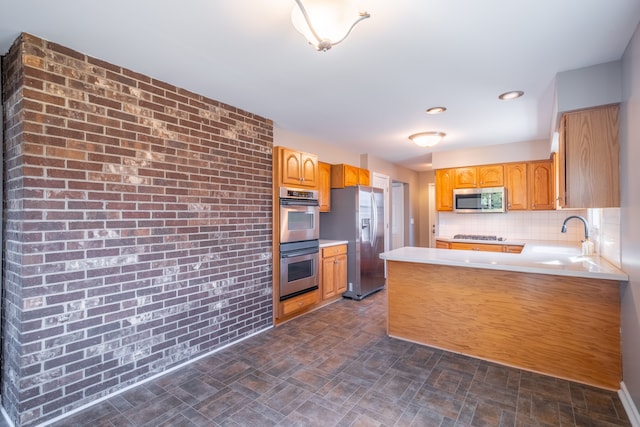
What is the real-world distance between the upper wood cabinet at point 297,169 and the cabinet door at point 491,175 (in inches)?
113

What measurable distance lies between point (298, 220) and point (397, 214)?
12.9ft

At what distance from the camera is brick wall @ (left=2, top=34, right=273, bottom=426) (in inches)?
73.5

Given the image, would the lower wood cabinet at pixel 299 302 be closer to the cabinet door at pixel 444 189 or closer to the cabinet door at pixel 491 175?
the cabinet door at pixel 444 189

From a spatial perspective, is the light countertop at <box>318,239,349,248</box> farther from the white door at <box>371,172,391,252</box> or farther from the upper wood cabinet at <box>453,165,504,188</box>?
the upper wood cabinet at <box>453,165,504,188</box>

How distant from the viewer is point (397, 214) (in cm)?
707

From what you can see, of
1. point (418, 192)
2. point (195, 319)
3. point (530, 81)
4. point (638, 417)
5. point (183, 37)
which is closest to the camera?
point (638, 417)

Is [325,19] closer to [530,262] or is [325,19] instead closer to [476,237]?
[530,262]

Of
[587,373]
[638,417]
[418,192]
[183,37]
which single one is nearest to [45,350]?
[183,37]

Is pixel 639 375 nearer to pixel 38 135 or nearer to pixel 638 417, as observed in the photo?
pixel 638 417

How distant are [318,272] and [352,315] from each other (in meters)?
0.69

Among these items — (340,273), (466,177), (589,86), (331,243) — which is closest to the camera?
(589,86)

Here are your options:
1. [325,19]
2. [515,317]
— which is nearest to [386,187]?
[515,317]

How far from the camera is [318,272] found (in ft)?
13.1

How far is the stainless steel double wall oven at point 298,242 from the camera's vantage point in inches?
138
